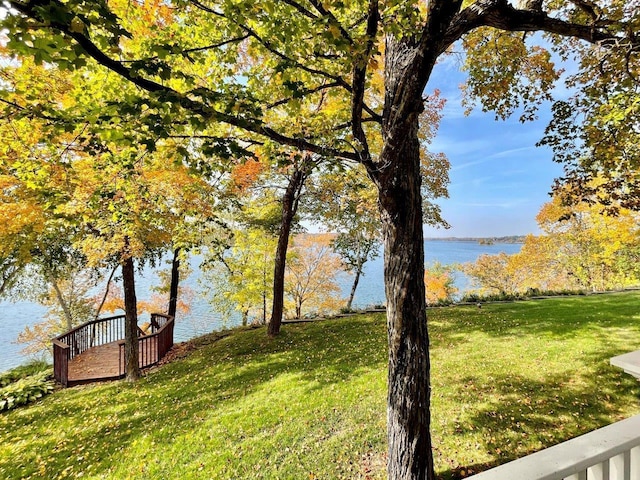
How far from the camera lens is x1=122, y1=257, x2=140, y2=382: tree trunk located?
6840 millimetres

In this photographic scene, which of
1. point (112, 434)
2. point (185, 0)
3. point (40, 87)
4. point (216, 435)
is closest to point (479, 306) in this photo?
point (216, 435)

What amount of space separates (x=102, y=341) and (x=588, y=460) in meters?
13.7

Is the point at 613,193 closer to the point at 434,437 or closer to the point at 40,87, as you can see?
the point at 434,437

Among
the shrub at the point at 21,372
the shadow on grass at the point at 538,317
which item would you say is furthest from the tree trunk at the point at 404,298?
the shrub at the point at 21,372

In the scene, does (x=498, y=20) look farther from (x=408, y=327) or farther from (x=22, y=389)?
(x=22, y=389)

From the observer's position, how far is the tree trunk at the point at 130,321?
684cm

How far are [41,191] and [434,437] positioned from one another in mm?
5265

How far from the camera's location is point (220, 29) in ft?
10.4

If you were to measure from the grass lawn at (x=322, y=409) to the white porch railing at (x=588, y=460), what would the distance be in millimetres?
2406

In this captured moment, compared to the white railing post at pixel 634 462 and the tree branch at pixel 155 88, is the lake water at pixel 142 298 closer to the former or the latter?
the tree branch at pixel 155 88

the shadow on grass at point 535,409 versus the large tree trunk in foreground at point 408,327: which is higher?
the large tree trunk in foreground at point 408,327

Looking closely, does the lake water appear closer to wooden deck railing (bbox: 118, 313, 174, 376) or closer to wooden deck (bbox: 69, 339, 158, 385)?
wooden deck (bbox: 69, 339, 158, 385)

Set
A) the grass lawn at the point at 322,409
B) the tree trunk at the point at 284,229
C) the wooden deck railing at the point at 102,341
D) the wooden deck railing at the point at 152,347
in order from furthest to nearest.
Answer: the wooden deck railing at the point at 152,347 → the tree trunk at the point at 284,229 → the wooden deck railing at the point at 102,341 → the grass lawn at the point at 322,409

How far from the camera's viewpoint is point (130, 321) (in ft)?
22.8
